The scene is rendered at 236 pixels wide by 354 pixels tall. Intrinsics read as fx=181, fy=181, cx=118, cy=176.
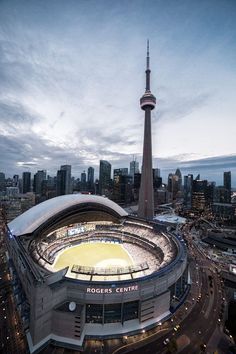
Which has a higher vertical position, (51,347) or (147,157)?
(147,157)

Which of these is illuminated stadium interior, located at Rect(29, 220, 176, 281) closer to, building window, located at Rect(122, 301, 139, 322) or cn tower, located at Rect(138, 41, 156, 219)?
building window, located at Rect(122, 301, 139, 322)

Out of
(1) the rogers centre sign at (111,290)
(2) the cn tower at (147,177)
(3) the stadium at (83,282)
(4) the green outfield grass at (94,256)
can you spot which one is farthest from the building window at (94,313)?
(2) the cn tower at (147,177)

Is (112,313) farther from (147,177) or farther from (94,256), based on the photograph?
(147,177)

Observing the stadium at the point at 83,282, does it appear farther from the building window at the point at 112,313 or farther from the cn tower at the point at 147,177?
the cn tower at the point at 147,177

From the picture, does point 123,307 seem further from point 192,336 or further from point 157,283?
point 192,336

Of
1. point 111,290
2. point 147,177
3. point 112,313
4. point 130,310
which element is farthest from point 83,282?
point 147,177

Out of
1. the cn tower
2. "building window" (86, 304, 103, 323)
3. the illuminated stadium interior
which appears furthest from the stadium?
the cn tower

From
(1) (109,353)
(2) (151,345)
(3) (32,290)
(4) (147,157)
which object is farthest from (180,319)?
(4) (147,157)
